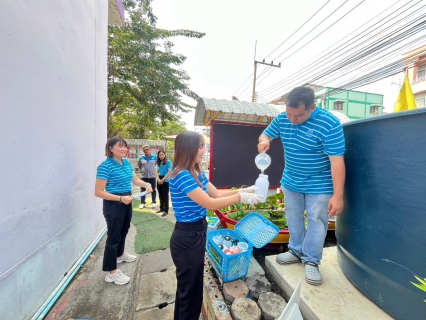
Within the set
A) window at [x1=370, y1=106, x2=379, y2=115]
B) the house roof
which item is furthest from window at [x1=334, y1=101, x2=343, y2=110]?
the house roof

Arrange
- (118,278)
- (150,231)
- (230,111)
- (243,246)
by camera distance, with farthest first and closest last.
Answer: (230,111) → (150,231) → (118,278) → (243,246)

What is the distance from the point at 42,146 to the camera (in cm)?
207

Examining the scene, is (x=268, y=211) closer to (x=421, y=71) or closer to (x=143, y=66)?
(x=143, y=66)

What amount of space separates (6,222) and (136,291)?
5.04 feet

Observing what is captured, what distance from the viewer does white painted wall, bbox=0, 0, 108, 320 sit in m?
1.67

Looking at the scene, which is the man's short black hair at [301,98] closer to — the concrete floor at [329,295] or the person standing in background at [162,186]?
the concrete floor at [329,295]

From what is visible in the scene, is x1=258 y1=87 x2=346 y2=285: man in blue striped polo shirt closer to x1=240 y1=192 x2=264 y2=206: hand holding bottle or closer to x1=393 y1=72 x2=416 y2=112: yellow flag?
x1=240 y1=192 x2=264 y2=206: hand holding bottle

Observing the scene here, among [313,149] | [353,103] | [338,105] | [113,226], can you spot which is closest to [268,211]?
[313,149]

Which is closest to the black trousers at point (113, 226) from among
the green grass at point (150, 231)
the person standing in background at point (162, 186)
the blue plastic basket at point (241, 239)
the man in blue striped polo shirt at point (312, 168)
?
the green grass at point (150, 231)

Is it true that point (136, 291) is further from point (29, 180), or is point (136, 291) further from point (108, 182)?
point (29, 180)

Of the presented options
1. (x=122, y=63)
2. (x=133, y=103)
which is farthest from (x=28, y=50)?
(x=133, y=103)

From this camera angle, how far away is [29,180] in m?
1.90

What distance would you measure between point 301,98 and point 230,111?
321cm

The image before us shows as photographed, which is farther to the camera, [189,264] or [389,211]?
[189,264]
